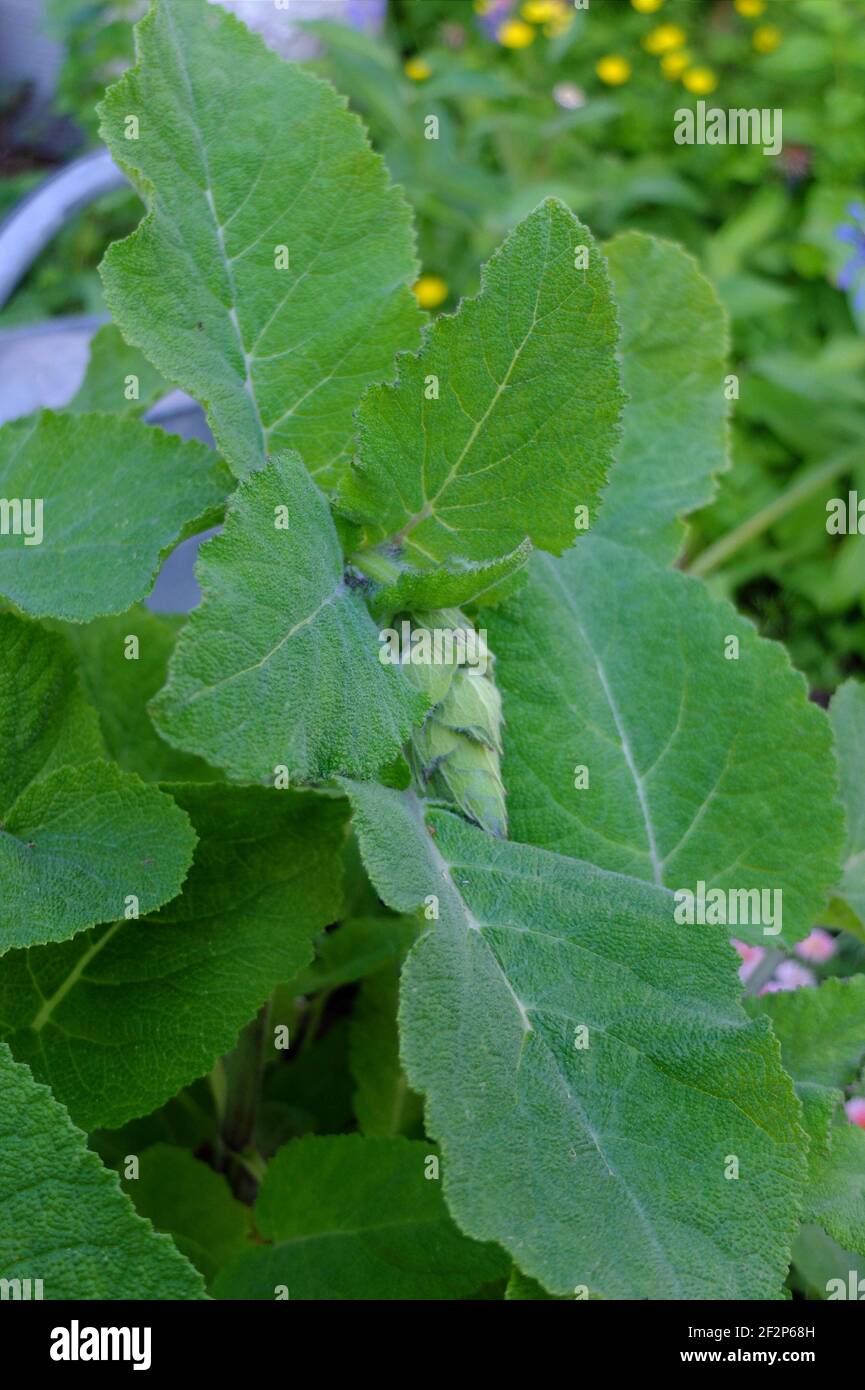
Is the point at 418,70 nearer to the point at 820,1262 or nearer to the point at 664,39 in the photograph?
the point at 664,39

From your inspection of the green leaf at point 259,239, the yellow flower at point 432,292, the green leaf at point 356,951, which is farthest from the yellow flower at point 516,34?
the green leaf at point 356,951

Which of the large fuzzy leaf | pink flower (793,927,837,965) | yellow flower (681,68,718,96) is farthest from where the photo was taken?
yellow flower (681,68,718,96)

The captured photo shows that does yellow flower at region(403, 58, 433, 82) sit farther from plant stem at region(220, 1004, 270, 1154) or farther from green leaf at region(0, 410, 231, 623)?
plant stem at region(220, 1004, 270, 1154)

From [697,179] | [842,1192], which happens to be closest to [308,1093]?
[842,1192]

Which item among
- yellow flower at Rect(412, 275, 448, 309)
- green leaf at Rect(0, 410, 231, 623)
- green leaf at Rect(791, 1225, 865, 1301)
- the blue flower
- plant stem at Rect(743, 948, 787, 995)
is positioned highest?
yellow flower at Rect(412, 275, 448, 309)

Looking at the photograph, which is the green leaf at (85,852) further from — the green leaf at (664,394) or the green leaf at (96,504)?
the green leaf at (664,394)

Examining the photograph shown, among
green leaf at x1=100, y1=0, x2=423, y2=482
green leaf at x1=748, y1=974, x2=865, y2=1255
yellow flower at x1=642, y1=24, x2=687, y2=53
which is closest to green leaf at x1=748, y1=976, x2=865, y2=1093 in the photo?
green leaf at x1=748, y1=974, x2=865, y2=1255

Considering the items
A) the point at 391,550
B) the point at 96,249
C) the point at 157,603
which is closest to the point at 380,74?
the point at 96,249
